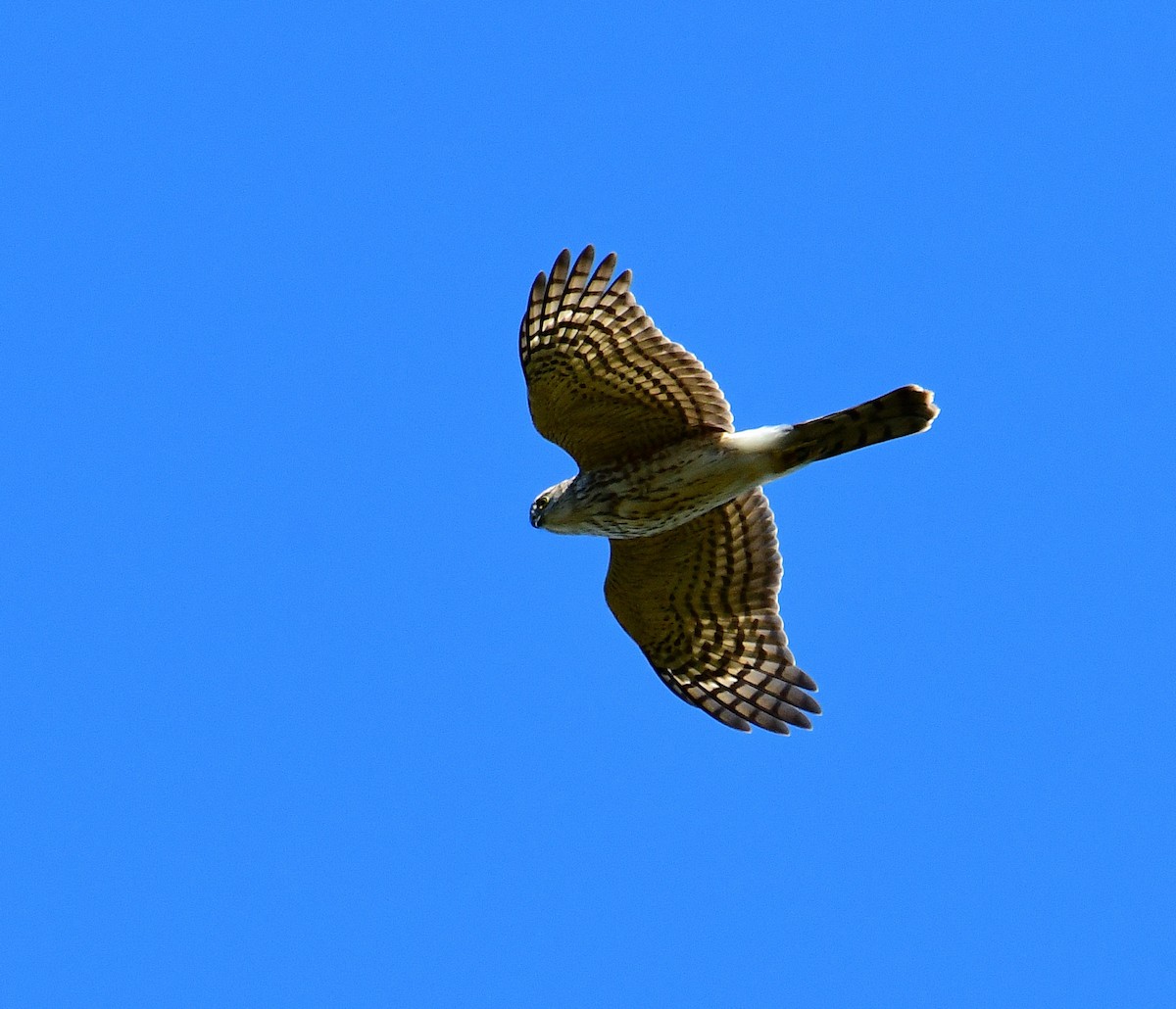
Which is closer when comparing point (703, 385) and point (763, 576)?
point (703, 385)

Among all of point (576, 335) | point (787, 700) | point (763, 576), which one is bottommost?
point (787, 700)

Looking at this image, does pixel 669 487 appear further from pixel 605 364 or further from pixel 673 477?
pixel 605 364

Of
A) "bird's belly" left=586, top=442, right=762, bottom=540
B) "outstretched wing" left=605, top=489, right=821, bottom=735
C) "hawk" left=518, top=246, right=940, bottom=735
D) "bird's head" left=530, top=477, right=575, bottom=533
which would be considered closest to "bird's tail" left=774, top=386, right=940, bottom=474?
"hawk" left=518, top=246, right=940, bottom=735

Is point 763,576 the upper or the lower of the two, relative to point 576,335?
lower

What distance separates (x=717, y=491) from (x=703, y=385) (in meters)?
0.74

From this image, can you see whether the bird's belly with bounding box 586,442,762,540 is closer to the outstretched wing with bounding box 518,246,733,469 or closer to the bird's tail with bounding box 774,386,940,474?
the outstretched wing with bounding box 518,246,733,469

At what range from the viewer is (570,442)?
11492 millimetres

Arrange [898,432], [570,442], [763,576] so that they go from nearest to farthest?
1. [898,432]
2. [570,442]
3. [763,576]

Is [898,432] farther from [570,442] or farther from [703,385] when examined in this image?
[570,442]

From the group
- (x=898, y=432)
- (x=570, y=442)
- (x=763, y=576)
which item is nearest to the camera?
(x=898, y=432)

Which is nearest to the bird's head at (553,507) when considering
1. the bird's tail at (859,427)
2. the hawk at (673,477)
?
the hawk at (673,477)

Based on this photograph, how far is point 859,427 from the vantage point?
35.3ft

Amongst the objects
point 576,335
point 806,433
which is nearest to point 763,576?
point 806,433

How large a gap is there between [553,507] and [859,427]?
2.22m
